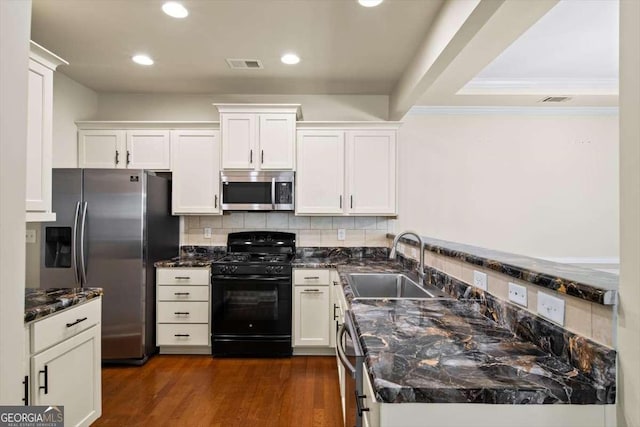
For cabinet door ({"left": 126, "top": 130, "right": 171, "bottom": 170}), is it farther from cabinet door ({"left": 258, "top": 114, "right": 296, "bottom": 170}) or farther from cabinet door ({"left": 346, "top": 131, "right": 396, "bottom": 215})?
cabinet door ({"left": 346, "top": 131, "right": 396, "bottom": 215})

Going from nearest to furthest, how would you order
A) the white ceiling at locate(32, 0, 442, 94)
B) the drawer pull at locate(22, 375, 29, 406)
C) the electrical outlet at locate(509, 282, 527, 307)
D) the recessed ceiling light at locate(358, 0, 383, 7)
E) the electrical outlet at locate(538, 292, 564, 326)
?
the electrical outlet at locate(538, 292, 564, 326) < the electrical outlet at locate(509, 282, 527, 307) < the drawer pull at locate(22, 375, 29, 406) < the recessed ceiling light at locate(358, 0, 383, 7) < the white ceiling at locate(32, 0, 442, 94)

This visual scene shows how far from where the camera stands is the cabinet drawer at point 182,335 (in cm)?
322

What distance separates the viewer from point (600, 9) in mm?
2254

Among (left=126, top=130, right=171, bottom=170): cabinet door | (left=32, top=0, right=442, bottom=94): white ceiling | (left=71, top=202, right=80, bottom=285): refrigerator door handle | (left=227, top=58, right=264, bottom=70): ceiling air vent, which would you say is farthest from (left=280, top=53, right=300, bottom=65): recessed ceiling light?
(left=71, top=202, right=80, bottom=285): refrigerator door handle

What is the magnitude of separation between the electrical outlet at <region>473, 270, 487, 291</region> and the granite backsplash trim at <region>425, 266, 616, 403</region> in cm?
2

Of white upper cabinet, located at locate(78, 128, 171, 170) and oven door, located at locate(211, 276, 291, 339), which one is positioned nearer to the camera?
oven door, located at locate(211, 276, 291, 339)

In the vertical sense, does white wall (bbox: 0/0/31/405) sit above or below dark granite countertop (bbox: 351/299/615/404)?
above

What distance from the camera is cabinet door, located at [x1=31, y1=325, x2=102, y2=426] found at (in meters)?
1.59

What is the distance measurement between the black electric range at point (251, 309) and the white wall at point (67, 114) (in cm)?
182

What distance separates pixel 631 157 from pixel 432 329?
81 centimetres

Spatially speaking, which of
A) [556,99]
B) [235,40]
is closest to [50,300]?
[235,40]

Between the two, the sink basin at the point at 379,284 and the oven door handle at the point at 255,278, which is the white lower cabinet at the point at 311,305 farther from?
the sink basin at the point at 379,284

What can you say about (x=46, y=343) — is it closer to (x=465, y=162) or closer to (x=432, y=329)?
(x=432, y=329)

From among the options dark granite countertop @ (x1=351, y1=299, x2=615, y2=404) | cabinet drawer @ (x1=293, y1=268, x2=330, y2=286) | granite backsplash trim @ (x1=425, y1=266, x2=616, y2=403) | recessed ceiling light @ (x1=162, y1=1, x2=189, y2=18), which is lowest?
cabinet drawer @ (x1=293, y1=268, x2=330, y2=286)
